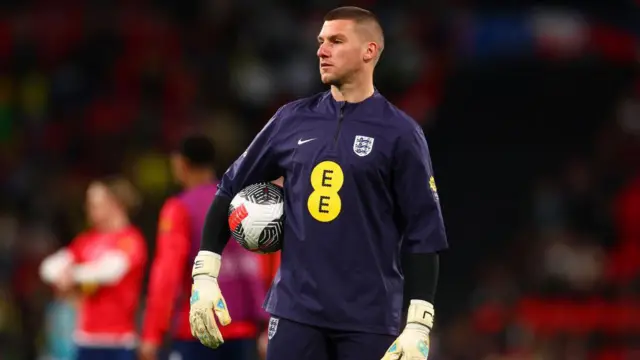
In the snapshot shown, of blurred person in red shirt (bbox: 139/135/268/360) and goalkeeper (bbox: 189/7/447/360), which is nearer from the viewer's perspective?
goalkeeper (bbox: 189/7/447/360)

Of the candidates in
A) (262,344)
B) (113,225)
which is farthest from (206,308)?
(113,225)

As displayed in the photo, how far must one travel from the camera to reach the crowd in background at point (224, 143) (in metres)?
15.0

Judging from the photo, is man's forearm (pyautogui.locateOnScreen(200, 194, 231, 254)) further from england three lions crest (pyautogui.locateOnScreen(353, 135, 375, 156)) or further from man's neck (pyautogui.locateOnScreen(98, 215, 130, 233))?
man's neck (pyautogui.locateOnScreen(98, 215, 130, 233))

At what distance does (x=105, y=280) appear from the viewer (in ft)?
31.6

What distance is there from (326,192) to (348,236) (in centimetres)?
20

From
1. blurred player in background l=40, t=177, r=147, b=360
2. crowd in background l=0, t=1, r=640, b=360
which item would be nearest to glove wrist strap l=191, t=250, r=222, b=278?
blurred player in background l=40, t=177, r=147, b=360

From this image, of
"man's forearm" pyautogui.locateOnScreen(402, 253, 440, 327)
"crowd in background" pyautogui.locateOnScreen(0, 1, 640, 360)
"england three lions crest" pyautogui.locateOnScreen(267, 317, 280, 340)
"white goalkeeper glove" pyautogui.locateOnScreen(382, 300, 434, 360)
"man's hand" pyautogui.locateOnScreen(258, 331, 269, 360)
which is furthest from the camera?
"crowd in background" pyautogui.locateOnScreen(0, 1, 640, 360)

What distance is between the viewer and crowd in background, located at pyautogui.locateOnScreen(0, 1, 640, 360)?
1495 cm

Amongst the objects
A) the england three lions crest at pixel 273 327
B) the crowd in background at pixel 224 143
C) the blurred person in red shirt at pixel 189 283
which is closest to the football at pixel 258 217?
the england three lions crest at pixel 273 327

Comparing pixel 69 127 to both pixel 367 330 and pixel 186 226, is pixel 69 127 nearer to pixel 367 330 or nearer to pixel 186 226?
pixel 186 226

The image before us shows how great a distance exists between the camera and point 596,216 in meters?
15.9

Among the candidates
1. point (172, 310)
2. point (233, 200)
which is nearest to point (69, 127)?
point (172, 310)

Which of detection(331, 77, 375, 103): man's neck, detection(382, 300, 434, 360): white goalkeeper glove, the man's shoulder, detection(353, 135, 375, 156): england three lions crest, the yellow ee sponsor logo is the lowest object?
detection(382, 300, 434, 360): white goalkeeper glove

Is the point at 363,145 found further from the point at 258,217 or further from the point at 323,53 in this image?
the point at 258,217
